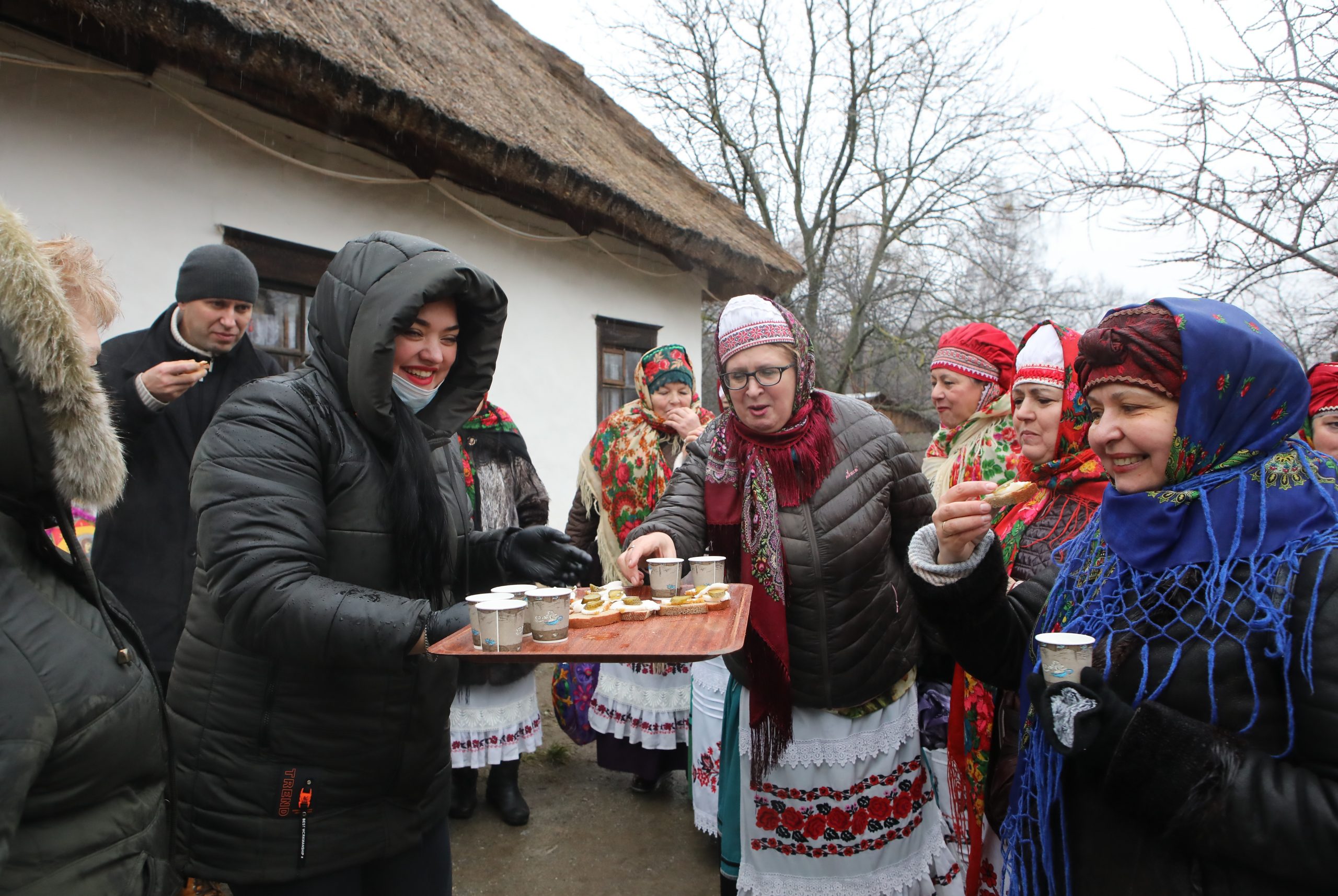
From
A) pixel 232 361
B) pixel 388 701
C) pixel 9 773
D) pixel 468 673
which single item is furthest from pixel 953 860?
pixel 232 361

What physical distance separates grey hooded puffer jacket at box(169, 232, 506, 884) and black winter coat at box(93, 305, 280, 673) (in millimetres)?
1304

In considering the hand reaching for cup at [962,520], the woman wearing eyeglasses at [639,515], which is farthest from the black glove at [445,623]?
the woman wearing eyeglasses at [639,515]

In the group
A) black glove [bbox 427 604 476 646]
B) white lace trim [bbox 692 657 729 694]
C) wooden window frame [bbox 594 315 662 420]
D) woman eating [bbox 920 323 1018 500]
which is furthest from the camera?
wooden window frame [bbox 594 315 662 420]

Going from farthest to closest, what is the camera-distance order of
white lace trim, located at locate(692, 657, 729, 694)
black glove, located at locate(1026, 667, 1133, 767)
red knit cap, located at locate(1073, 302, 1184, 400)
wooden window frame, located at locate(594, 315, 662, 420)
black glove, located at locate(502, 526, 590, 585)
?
wooden window frame, located at locate(594, 315, 662, 420)
white lace trim, located at locate(692, 657, 729, 694)
black glove, located at locate(502, 526, 590, 585)
red knit cap, located at locate(1073, 302, 1184, 400)
black glove, located at locate(1026, 667, 1133, 767)

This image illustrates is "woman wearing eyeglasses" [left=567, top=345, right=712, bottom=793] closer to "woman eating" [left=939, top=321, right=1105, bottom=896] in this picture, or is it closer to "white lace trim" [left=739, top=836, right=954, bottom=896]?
"white lace trim" [left=739, top=836, right=954, bottom=896]

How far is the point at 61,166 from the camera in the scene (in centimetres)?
383

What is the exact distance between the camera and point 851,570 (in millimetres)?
2332

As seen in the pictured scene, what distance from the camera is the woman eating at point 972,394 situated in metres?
3.54

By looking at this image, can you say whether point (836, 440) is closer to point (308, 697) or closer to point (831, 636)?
point (831, 636)

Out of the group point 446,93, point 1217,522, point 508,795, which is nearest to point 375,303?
point 1217,522

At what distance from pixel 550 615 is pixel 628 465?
101 inches

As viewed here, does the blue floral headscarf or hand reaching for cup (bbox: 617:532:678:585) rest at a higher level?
the blue floral headscarf

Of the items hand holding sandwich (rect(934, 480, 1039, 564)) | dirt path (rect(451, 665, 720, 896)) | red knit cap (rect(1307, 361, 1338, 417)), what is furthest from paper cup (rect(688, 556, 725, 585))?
red knit cap (rect(1307, 361, 1338, 417))

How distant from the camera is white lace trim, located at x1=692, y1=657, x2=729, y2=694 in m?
2.92
